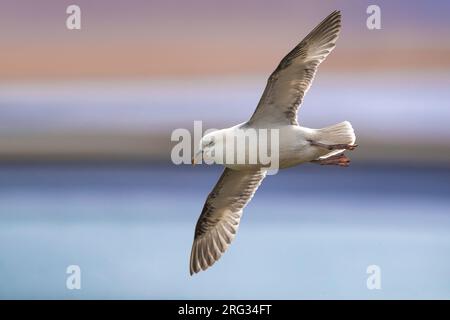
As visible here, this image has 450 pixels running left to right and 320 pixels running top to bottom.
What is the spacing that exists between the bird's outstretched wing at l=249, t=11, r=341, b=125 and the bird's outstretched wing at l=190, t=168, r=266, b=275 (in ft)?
1.86

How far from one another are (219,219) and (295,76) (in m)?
1.02

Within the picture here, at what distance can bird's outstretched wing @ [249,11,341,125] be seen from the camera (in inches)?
166

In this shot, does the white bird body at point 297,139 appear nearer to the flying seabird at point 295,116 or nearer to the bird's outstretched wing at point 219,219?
the flying seabird at point 295,116

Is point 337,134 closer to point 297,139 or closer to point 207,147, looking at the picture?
point 297,139

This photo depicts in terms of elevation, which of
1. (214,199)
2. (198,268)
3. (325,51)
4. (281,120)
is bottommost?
(198,268)

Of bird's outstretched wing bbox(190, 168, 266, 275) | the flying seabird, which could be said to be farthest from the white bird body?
bird's outstretched wing bbox(190, 168, 266, 275)

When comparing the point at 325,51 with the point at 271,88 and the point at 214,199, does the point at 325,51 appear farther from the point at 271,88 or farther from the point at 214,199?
the point at 214,199

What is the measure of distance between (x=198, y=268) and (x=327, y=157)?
100 cm

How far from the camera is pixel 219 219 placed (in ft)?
16.2

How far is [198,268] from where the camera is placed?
4.93 m

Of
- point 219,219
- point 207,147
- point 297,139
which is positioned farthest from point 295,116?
point 219,219

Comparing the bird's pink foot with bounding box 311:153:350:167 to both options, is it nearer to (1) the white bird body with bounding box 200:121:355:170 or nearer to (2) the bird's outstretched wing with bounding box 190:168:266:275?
(1) the white bird body with bounding box 200:121:355:170

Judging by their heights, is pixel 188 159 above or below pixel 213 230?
above

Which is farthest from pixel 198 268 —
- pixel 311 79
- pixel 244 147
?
pixel 311 79
